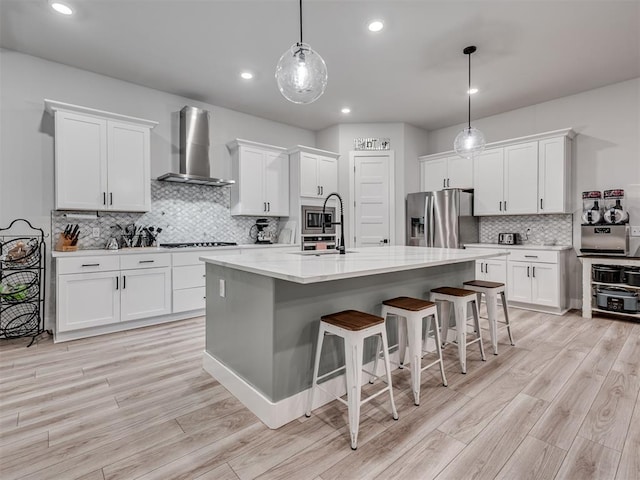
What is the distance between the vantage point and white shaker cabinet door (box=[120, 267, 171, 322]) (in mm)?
3650

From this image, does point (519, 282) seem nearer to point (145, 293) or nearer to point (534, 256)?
point (534, 256)

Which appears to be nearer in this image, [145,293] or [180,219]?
[145,293]

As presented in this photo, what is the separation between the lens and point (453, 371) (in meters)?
2.63

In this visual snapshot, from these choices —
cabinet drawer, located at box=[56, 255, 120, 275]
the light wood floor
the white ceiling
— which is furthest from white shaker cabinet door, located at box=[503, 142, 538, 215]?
cabinet drawer, located at box=[56, 255, 120, 275]

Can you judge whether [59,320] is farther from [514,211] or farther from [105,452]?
[514,211]

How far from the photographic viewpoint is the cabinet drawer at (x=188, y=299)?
4.02 metres

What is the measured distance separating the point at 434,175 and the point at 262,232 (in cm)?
318

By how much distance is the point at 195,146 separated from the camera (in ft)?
14.8

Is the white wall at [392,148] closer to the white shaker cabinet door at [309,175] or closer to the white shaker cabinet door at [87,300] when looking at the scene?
the white shaker cabinet door at [309,175]

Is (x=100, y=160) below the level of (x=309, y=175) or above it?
below

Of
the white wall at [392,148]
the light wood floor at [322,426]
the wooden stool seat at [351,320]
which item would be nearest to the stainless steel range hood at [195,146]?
the white wall at [392,148]

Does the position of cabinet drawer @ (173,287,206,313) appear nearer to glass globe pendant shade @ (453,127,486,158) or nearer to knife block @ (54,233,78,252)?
knife block @ (54,233,78,252)

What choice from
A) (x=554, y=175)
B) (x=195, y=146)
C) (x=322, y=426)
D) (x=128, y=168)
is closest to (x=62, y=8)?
(x=128, y=168)

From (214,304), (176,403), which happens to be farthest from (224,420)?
(214,304)
